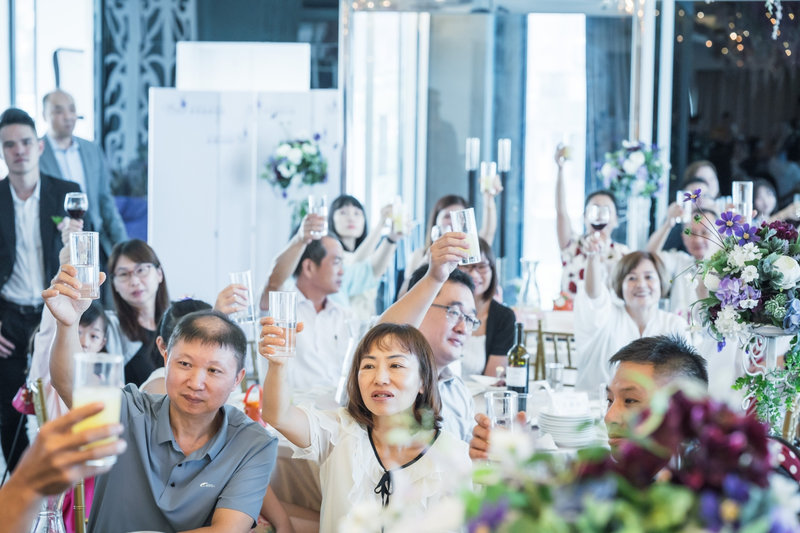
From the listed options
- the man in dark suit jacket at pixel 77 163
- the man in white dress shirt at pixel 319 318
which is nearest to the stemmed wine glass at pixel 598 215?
the man in white dress shirt at pixel 319 318

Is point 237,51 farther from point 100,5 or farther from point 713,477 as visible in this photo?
point 713,477

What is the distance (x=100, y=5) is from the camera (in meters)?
7.53

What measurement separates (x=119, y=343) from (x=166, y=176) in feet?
11.7

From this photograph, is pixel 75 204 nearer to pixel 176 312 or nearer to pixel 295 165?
pixel 176 312

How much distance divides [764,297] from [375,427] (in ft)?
3.83

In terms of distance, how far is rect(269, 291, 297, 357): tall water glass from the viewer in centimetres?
218

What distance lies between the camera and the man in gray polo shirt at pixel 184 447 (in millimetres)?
2234

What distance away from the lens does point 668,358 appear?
7.50 ft

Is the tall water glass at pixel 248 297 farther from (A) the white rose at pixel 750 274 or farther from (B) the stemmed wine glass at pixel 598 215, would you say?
(B) the stemmed wine glass at pixel 598 215

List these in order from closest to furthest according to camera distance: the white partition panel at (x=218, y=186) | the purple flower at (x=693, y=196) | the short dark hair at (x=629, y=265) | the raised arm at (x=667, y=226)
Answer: the purple flower at (x=693, y=196) → the short dark hair at (x=629, y=265) → the raised arm at (x=667, y=226) → the white partition panel at (x=218, y=186)

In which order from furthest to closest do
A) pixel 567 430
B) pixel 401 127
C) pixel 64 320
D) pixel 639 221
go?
pixel 401 127 < pixel 639 221 < pixel 567 430 < pixel 64 320

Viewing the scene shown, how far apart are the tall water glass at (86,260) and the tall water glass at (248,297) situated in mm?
953

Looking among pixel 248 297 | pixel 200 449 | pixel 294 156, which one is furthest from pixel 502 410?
pixel 294 156

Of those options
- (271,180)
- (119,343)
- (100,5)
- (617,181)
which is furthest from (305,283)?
(100,5)
